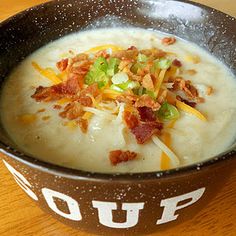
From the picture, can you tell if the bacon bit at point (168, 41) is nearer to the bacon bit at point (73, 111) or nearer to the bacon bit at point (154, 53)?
the bacon bit at point (154, 53)

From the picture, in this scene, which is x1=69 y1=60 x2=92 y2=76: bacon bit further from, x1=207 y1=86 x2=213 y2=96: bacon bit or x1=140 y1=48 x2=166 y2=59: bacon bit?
x1=207 y1=86 x2=213 y2=96: bacon bit

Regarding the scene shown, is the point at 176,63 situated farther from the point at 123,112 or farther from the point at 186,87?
the point at 123,112

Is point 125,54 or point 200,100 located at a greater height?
point 125,54

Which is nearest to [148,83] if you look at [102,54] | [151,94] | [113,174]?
[151,94]

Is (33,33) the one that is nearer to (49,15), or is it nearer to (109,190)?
(49,15)

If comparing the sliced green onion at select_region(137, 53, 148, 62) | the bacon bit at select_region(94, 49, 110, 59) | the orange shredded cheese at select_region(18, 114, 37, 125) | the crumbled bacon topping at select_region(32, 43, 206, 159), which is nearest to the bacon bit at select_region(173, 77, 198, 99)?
the crumbled bacon topping at select_region(32, 43, 206, 159)

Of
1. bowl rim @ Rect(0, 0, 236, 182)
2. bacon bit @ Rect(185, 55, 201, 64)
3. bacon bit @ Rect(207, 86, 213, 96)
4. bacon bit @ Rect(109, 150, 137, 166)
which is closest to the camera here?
bowl rim @ Rect(0, 0, 236, 182)
